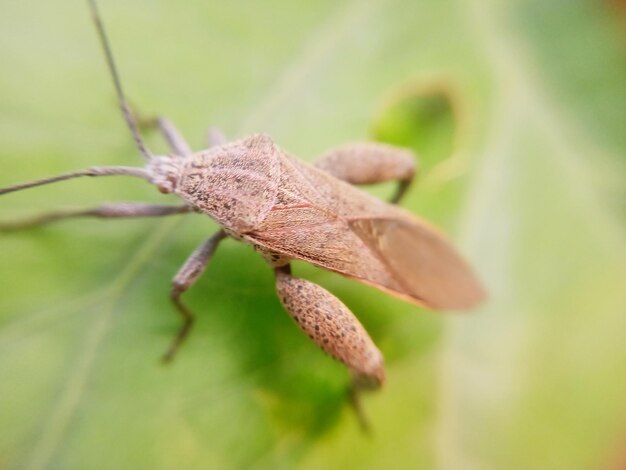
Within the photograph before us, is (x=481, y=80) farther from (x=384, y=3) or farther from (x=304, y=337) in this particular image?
(x=304, y=337)

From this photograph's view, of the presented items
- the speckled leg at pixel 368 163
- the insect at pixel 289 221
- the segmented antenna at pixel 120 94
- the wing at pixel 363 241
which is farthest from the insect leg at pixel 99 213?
the speckled leg at pixel 368 163

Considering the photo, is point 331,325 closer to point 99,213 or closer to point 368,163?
point 368,163

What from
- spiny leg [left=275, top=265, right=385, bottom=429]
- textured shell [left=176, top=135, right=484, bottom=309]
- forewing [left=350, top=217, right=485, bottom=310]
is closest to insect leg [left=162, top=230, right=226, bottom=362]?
textured shell [left=176, top=135, right=484, bottom=309]

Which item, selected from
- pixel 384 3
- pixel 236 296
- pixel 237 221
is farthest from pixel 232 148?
pixel 384 3

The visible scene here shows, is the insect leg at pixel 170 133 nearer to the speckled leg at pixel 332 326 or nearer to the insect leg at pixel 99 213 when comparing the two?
the insect leg at pixel 99 213

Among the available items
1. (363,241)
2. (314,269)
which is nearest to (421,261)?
(363,241)

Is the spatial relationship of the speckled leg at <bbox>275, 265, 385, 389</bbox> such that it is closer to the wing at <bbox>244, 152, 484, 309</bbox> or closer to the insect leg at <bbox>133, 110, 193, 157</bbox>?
the wing at <bbox>244, 152, 484, 309</bbox>
